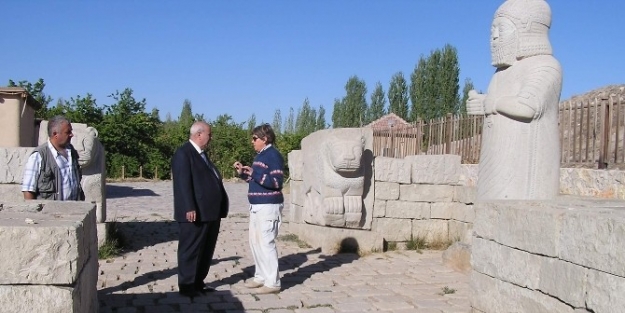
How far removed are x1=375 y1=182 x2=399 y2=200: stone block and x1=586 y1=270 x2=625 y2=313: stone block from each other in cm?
565

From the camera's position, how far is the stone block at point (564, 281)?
3148 millimetres

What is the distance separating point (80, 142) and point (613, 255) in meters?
6.38

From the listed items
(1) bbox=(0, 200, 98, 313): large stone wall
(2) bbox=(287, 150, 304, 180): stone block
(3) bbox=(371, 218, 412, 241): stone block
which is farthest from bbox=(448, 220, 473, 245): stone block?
(1) bbox=(0, 200, 98, 313): large stone wall

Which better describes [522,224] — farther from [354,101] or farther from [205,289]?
[354,101]

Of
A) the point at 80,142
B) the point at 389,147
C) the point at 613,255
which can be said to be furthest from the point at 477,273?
the point at 389,147

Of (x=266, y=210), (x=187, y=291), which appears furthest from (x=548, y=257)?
(x=187, y=291)

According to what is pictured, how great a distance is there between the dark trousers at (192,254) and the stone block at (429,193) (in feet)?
12.9

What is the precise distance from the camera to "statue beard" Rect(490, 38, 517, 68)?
5.45m

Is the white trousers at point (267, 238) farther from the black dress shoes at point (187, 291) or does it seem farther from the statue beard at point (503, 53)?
the statue beard at point (503, 53)

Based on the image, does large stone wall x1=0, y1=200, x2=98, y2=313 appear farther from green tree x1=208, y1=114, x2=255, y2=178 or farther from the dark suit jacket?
green tree x1=208, y1=114, x2=255, y2=178

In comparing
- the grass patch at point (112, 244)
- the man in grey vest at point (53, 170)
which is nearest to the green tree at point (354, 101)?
the grass patch at point (112, 244)

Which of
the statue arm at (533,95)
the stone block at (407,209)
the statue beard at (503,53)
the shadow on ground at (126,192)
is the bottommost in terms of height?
the shadow on ground at (126,192)

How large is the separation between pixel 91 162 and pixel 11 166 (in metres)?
0.94

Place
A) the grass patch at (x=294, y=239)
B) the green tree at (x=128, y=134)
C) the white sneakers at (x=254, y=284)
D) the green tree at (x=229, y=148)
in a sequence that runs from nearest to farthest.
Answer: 1. the white sneakers at (x=254, y=284)
2. the grass patch at (x=294, y=239)
3. the green tree at (x=128, y=134)
4. the green tree at (x=229, y=148)
